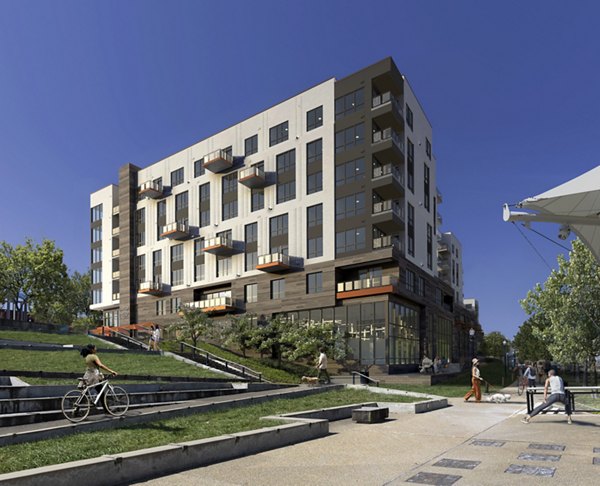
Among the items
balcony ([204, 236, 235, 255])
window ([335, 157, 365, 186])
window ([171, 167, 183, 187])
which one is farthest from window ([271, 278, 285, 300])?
window ([171, 167, 183, 187])

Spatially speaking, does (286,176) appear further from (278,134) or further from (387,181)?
(387,181)

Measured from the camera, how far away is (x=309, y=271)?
154 ft

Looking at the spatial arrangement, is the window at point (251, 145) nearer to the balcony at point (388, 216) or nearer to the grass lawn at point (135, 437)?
the balcony at point (388, 216)

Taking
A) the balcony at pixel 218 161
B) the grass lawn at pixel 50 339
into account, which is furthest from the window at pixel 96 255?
the grass lawn at pixel 50 339

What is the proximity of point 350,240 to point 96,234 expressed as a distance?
45.5m

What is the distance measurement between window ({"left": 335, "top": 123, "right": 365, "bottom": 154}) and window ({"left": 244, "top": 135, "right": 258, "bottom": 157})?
10.3 m

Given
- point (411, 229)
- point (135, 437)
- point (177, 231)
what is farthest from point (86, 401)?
point (177, 231)

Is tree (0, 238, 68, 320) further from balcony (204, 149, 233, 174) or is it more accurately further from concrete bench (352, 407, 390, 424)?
concrete bench (352, 407, 390, 424)

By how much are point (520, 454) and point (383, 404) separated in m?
8.30

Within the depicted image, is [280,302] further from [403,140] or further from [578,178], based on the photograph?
[578,178]

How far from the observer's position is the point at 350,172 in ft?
150

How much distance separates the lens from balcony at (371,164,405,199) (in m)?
43.6

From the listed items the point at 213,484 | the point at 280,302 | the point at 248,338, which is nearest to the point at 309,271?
the point at 280,302

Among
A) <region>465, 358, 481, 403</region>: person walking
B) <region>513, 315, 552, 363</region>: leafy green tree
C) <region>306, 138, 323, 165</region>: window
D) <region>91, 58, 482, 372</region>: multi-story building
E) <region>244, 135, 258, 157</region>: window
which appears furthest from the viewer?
<region>513, 315, 552, 363</region>: leafy green tree
